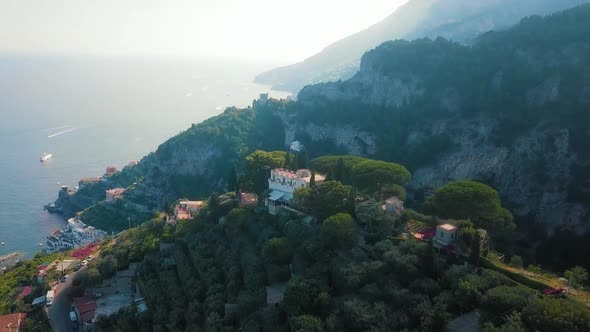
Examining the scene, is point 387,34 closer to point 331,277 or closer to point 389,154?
point 389,154

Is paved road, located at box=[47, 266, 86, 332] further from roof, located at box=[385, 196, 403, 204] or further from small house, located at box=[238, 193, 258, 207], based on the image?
roof, located at box=[385, 196, 403, 204]

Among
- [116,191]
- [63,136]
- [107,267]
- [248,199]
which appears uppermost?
[248,199]

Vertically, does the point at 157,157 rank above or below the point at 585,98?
below

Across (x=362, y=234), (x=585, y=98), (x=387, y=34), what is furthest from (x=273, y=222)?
(x=387, y=34)

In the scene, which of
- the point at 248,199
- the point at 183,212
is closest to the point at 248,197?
the point at 248,199

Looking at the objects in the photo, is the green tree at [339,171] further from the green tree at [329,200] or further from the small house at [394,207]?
the small house at [394,207]

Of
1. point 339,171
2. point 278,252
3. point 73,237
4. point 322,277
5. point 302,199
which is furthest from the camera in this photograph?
point 73,237

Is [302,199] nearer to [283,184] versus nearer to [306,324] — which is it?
[283,184]
